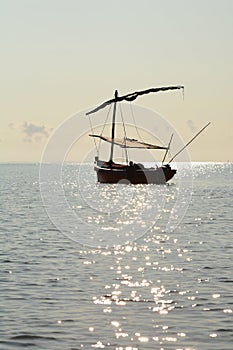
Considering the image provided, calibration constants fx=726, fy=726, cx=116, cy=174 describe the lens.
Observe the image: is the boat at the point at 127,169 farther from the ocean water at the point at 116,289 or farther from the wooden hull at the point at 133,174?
the ocean water at the point at 116,289

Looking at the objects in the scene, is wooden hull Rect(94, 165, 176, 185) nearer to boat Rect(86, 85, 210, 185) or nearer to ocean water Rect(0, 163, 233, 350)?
boat Rect(86, 85, 210, 185)

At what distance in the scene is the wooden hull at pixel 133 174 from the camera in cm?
16188

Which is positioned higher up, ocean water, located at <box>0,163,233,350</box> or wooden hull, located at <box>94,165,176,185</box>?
wooden hull, located at <box>94,165,176,185</box>

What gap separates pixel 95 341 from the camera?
941 inches

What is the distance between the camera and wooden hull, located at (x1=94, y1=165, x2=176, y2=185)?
161875 mm

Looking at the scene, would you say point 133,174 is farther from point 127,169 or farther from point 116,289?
point 116,289

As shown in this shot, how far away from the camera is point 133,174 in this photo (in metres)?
165

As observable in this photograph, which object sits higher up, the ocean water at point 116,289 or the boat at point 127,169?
the boat at point 127,169

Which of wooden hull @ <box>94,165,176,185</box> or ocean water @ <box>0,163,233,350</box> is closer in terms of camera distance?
ocean water @ <box>0,163,233,350</box>

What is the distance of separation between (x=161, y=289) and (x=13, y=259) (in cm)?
1166

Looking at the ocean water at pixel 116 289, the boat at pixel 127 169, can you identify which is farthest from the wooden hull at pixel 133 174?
the ocean water at pixel 116 289

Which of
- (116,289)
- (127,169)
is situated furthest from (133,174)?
(116,289)

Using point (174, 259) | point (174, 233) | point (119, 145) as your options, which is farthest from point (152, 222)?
point (119, 145)

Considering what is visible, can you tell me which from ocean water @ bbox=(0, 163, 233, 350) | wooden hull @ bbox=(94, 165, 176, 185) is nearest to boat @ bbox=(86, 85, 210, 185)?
wooden hull @ bbox=(94, 165, 176, 185)
